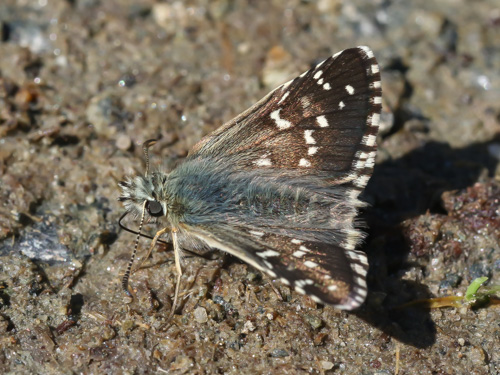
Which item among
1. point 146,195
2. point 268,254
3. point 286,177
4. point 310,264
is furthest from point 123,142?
point 310,264

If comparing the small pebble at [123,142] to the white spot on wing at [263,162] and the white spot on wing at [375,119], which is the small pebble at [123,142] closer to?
the white spot on wing at [263,162]

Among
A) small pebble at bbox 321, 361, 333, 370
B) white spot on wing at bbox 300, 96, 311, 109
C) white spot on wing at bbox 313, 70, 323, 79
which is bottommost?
small pebble at bbox 321, 361, 333, 370

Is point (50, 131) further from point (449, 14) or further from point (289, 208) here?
point (449, 14)

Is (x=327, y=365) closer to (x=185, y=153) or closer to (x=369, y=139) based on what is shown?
(x=369, y=139)

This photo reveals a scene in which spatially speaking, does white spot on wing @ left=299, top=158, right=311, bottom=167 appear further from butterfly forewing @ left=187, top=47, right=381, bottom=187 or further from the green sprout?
the green sprout

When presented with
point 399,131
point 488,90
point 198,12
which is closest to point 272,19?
point 198,12

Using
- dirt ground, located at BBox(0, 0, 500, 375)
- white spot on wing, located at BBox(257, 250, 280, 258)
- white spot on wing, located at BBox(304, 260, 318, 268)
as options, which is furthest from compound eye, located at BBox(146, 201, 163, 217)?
white spot on wing, located at BBox(304, 260, 318, 268)
